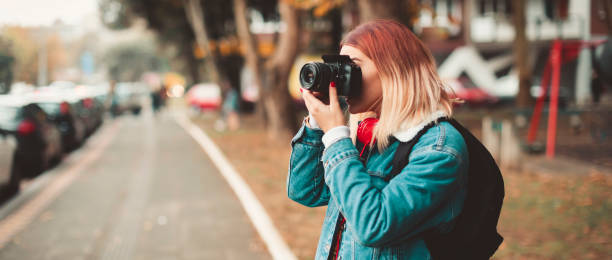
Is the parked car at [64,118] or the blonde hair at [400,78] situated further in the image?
the parked car at [64,118]

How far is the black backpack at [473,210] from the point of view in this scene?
1.73m

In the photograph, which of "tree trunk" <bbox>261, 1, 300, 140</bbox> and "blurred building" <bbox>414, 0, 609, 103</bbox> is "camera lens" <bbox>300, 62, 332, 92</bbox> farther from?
"blurred building" <bbox>414, 0, 609, 103</bbox>

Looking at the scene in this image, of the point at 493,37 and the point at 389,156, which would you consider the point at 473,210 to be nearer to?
the point at 389,156

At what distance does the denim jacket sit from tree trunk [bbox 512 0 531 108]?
1934 centimetres

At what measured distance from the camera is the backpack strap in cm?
173

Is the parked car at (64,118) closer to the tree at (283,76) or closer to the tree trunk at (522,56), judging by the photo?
the tree at (283,76)

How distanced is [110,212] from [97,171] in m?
4.19

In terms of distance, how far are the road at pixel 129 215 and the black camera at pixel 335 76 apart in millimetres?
3959

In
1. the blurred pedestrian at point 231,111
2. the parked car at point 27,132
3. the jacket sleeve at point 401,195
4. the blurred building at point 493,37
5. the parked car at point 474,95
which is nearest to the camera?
the jacket sleeve at point 401,195

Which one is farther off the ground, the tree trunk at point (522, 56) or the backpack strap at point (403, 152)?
the backpack strap at point (403, 152)

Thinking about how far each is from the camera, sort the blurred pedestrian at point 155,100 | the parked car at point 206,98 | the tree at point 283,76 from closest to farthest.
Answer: the tree at point 283,76, the parked car at point 206,98, the blurred pedestrian at point 155,100

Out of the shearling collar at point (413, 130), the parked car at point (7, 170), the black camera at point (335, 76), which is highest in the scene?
the black camera at point (335, 76)

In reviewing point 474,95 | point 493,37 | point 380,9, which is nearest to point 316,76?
point 380,9

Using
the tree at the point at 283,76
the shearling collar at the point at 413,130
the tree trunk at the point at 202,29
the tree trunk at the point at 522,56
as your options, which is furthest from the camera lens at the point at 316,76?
the tree trunk at the point at 202,29
